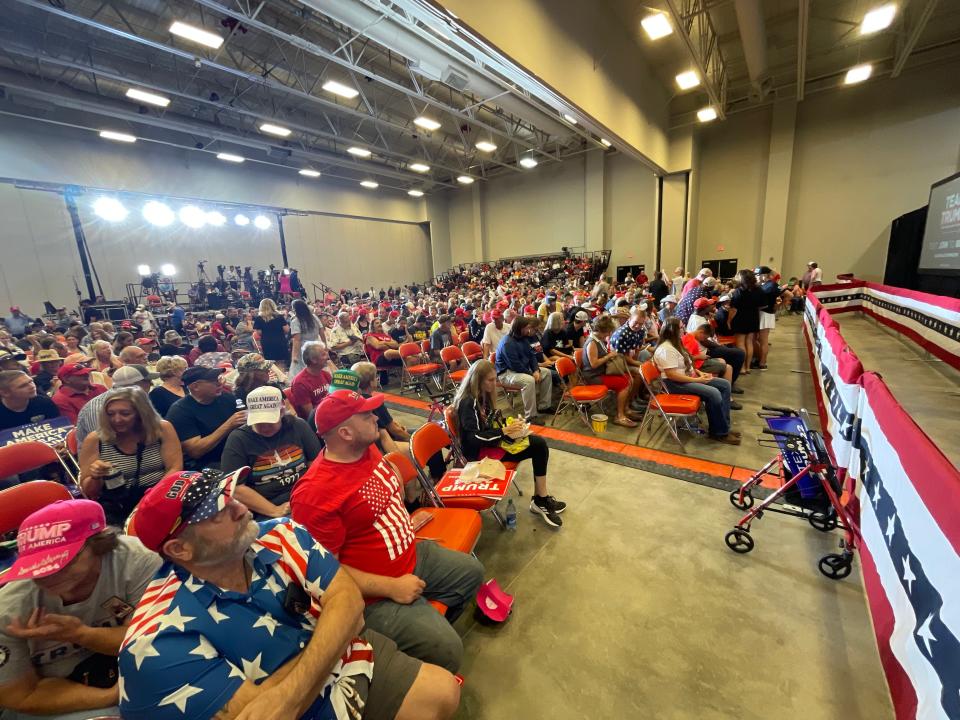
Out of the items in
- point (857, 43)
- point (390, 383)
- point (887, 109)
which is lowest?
point (390, 383)

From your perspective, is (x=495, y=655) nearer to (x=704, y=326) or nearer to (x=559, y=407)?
(x=559, y=407)

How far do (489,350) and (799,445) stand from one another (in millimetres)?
4359

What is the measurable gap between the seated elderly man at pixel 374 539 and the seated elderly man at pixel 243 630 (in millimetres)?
196

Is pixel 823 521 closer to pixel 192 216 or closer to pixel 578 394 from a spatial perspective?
pixel 578 394

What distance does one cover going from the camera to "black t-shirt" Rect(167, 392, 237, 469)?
2799 mm

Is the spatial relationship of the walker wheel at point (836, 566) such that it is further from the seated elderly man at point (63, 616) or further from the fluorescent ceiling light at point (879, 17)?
the fluorescent ceiling light at point (879, 17)

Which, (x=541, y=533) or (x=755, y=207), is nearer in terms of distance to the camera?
(x=541, y=533)

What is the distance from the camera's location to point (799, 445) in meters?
2.60

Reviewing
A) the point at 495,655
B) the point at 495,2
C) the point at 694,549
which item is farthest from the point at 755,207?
the point at 495,655

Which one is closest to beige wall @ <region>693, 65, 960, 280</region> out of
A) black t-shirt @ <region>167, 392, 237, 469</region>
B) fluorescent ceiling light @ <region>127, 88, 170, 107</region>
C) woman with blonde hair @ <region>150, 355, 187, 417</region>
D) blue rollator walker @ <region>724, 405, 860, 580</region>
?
blue rollator walker @ <region>724, 405, 860, 580</region>

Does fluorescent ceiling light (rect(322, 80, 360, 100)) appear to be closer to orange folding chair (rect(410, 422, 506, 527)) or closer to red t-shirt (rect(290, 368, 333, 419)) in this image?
red t-shirt (rect(290, 368, 333, 419))

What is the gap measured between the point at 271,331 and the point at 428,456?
4.85 m

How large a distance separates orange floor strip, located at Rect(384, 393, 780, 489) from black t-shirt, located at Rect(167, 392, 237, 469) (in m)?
3.33

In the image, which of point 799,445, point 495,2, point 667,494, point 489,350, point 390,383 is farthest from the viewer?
point 390,383
